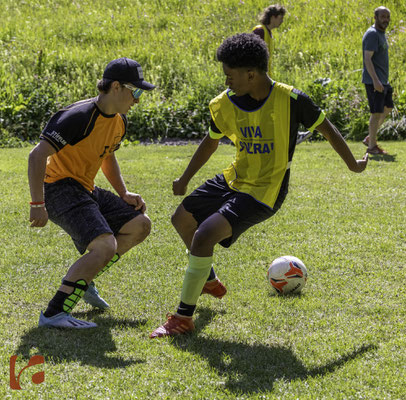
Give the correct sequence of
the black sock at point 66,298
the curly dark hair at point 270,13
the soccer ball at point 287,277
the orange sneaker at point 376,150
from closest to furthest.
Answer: the black sock at point 66,298 < the soccer ball at point 287,277 < the curly dark hair at point 270,13 < the orange sneaker at point 376,150

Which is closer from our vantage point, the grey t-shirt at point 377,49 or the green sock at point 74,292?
the green sock at point 74,292

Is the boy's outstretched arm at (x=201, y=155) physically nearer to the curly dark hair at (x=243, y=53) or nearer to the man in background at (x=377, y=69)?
the curly dark hair at (x=243, y=53)

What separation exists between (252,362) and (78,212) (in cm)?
152

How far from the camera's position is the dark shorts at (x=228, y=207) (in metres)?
4.12

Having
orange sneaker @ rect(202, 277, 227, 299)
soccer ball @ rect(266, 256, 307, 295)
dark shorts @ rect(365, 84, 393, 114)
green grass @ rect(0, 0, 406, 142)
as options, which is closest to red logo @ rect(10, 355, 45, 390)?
orange sneaker @ rect(202, 277, 227, 299)

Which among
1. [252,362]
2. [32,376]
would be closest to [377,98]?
[252,362]

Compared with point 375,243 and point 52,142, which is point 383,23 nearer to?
point 375,243

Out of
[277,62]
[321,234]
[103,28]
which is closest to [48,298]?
[321,234]

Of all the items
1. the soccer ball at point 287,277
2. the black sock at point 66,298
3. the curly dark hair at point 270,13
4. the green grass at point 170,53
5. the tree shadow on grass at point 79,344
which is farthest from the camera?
the green grass at point 170,53

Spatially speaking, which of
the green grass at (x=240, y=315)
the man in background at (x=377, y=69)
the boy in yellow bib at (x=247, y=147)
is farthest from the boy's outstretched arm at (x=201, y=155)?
the man in background at (x=377, y=69)

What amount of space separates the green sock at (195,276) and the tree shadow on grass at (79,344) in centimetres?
44

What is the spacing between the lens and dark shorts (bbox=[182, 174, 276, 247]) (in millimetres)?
4125

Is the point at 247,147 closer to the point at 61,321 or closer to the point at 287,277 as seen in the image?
the point at 287,277

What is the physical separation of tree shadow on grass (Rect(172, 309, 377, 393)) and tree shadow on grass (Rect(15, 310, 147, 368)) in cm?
43
